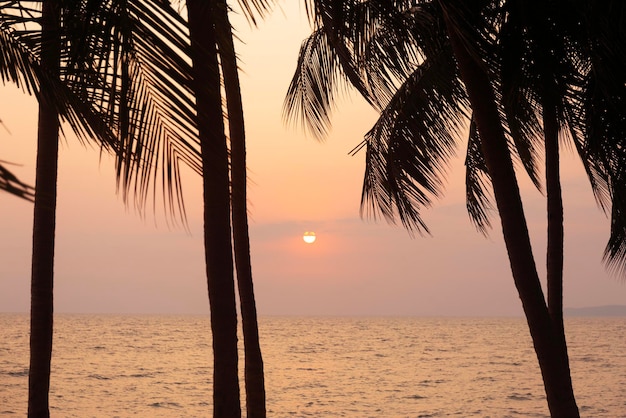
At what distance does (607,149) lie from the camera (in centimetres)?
674

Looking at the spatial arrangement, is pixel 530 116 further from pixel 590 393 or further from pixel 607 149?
pixel 590 393

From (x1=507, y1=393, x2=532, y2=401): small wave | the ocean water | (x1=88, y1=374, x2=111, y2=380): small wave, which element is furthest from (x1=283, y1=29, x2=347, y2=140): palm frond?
(x1=88, y1=374, x2=111, y2=380): small wave

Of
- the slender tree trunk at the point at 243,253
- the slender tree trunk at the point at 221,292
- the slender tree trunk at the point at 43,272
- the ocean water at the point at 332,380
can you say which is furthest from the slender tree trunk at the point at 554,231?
the ocean water at the point at 332,380

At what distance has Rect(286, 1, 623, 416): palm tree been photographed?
5625 mm

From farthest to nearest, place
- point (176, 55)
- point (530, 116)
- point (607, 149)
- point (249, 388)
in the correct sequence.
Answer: point (530, 116), point (249, 388), point (607, 149), point (176, 55)

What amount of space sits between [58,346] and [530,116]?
5383cm

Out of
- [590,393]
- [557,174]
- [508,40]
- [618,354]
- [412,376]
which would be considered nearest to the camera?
[508,40]

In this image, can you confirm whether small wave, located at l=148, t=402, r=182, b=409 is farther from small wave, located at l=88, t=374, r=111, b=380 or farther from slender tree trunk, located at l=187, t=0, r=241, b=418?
slender tree trunk, located at l=187, t=0, r=241, b=418

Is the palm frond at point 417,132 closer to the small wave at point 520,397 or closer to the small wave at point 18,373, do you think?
the small wave at point 520,397

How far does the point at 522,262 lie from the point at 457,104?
3.81 meters

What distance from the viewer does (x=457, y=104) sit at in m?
9.09

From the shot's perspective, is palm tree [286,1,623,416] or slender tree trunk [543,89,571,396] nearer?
palm tree [286,1,623,416]

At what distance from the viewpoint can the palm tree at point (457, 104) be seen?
→ 18.5ft

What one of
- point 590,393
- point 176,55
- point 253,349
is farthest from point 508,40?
point 590,393
